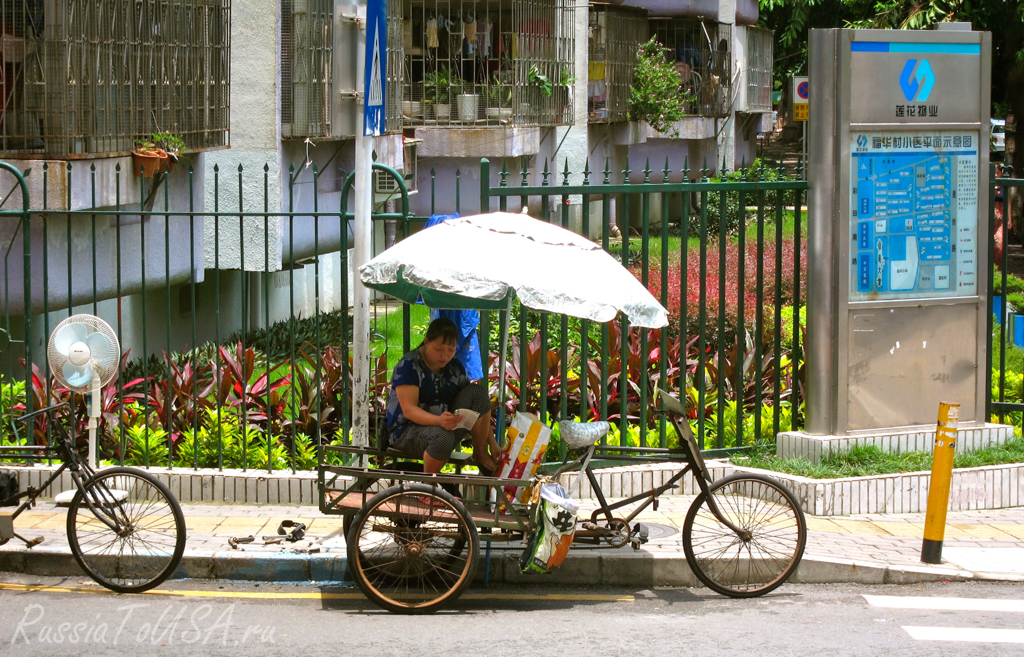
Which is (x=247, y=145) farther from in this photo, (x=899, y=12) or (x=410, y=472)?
(x=899, y=12)

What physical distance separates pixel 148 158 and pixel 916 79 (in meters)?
6.27

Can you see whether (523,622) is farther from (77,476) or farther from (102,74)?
(102,74)

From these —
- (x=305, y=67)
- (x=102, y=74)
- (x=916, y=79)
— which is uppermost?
(x=305, y=67)

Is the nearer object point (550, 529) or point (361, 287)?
point (550, 529)

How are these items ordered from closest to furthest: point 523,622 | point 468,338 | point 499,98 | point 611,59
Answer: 1. point 523,622
2. point 468,338
3. point 499,98
4. point 611,59

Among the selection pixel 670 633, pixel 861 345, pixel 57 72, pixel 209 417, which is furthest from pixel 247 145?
pixel 670 633

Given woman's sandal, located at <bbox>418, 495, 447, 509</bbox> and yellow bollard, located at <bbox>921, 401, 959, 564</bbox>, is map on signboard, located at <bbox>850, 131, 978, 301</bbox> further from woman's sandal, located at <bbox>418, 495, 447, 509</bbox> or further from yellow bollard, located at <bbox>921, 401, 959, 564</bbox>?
woman's sandal, located at <bbox>418, 495, 447, 509</bbox>

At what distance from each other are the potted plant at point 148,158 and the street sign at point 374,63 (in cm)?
407

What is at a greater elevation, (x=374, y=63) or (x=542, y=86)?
(x=542, y=86)

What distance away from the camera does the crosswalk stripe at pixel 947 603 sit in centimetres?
602

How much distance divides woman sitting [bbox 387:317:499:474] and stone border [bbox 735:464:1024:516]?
7.24 ft

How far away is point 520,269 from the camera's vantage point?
568 cm

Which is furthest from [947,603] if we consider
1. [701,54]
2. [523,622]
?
[701,54]

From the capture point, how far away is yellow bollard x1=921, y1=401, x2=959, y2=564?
6488 mm
